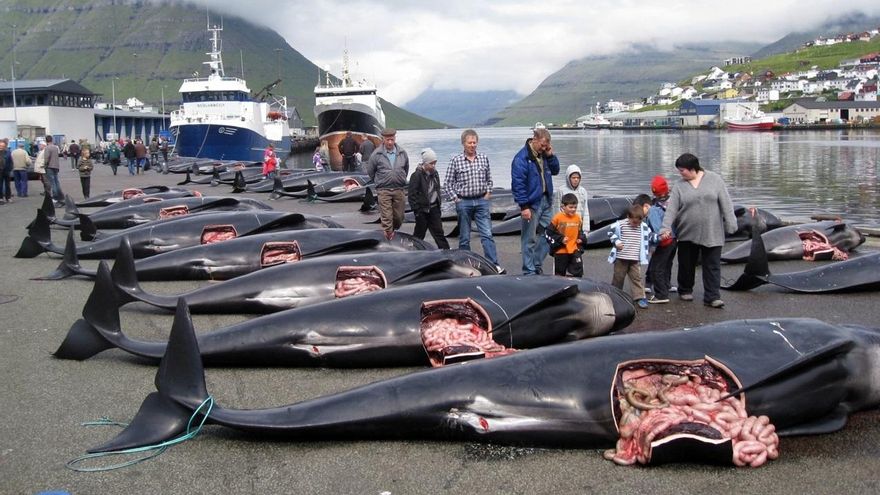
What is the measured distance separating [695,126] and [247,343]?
180 m

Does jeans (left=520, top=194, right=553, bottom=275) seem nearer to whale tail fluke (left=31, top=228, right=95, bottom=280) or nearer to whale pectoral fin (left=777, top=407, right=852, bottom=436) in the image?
whale pectoral fin (left=777, top=407, right=852, bottom=436)

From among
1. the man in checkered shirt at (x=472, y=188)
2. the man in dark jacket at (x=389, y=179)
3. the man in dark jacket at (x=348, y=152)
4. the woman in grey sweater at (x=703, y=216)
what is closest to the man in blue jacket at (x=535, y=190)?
the man in checkered shirt at (x=472, y=188)

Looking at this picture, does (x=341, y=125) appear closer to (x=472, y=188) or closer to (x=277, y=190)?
(x=277, y=190)

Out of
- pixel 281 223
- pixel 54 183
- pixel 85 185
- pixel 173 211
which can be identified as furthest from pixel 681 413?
pixel 85 185

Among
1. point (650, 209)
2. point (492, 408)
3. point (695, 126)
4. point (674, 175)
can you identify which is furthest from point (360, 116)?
point (695, 126)

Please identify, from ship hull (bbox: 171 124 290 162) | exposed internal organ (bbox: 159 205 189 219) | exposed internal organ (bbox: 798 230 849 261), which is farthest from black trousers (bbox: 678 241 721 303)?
ship hull (bbox: 171 124 290 162)

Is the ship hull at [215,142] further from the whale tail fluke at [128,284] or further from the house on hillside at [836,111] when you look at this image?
the house on hillside at [836,111]

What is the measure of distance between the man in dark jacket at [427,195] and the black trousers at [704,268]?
409 centimetres

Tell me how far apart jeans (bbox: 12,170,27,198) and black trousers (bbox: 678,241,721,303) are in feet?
79.5

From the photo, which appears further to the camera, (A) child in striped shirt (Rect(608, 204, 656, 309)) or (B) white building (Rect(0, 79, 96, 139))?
(B) white building (Rect(0, 79, 96, 139))

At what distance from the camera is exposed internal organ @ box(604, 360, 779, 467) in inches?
193

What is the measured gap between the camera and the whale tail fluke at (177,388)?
521cm

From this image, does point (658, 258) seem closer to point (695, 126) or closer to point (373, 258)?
point (373, 258)

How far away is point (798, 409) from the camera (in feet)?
17.7
